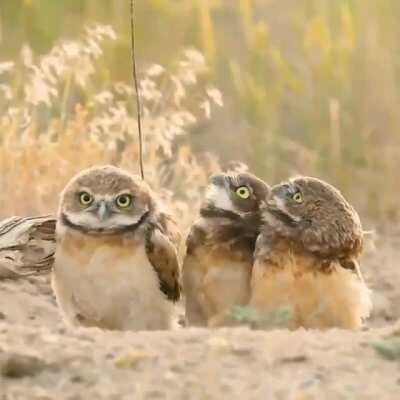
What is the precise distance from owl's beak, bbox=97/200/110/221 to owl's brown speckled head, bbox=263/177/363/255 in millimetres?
484

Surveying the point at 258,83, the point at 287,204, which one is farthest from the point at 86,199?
the point at 258,83

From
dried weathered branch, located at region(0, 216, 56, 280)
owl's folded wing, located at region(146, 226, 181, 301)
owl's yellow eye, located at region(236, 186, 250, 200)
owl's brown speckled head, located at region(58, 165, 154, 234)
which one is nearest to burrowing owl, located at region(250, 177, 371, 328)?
owl's yellow eye, located at region(236, 186, 250, 200)

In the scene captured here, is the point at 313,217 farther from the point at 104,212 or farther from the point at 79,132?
the point at 79,132

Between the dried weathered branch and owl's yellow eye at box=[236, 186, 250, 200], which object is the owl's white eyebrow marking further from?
the dried weathered branch

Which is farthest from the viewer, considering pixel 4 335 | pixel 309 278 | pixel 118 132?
pixel 118 132

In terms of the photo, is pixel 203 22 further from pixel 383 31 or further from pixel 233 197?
pixel 233 197

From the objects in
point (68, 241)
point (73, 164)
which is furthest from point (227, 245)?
point (73, 164)

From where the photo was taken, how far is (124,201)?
12.4 ft

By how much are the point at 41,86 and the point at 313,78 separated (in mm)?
1764

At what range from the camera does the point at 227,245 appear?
385 centimetres

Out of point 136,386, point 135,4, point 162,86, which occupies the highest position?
point 135,4

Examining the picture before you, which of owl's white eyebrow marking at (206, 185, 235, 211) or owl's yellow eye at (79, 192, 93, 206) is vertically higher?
owl's yellow eye at (79, 192, 93, 206)

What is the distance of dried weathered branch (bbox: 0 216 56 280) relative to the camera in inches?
179

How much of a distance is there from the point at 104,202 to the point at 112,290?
0.84ft
